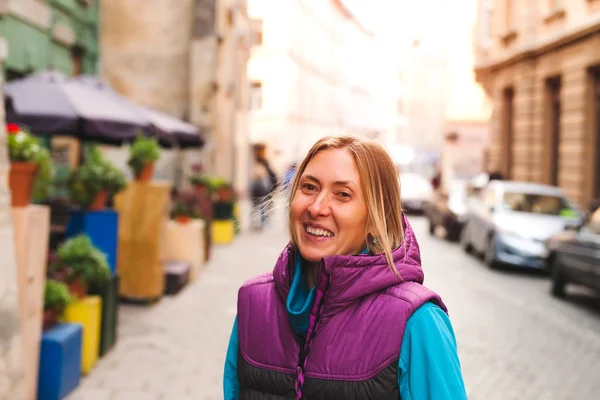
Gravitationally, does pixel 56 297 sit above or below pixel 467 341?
above

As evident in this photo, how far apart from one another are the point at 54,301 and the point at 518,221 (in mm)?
9563

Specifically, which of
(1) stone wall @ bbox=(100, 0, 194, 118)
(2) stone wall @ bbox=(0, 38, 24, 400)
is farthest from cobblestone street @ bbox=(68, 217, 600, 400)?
(1) stone wall @ bbox=(100, 0, 194, 118)

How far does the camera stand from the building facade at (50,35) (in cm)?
1101

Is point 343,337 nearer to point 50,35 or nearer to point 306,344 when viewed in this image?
point 306,344

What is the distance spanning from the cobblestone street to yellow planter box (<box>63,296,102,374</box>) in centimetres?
12

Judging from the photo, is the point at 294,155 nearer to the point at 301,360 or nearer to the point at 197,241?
the point at 197,241

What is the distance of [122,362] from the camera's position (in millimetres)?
6559

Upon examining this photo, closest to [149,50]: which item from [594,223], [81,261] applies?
[594,223]

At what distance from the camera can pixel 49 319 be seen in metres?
5.68

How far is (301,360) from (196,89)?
61.8 ft

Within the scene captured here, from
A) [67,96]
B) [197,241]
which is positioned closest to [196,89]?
[197,241]

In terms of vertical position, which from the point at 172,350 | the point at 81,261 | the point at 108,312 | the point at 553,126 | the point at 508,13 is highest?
the point at 508,13

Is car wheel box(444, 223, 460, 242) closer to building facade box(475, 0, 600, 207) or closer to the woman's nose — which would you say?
building facade box(475, 0, 600, 207)

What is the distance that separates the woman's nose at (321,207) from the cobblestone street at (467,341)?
4.10m
